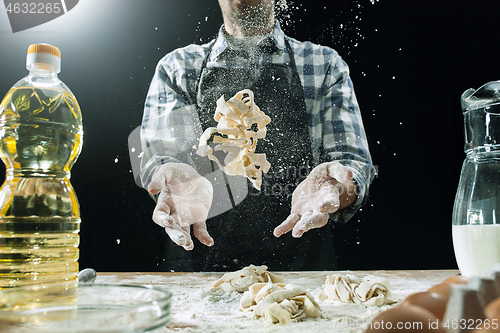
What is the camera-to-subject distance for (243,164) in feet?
4.34

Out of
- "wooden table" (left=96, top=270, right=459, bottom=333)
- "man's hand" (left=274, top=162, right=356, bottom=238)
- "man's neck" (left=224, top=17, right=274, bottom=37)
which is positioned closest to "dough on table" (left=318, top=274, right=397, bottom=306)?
"wooden table" (left=96, top=270, right=459, bottom=333)

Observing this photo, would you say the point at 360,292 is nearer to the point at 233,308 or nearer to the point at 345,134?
the point at 233,308

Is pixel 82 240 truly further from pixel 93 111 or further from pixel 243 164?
pixel 243 164

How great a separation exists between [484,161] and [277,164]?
0.71 meters

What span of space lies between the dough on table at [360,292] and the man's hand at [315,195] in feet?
1.48

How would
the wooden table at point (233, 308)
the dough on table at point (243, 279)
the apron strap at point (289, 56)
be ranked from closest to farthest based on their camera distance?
the wooden table at point (233, 308) < the dough on table at point (243, 279) < the apron strap at point (289, 56)

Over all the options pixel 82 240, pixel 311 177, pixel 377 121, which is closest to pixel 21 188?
pixel 82 240

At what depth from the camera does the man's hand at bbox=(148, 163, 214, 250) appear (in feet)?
4.28

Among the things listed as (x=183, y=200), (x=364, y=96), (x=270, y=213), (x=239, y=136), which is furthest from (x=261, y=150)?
(x=364, y=96)

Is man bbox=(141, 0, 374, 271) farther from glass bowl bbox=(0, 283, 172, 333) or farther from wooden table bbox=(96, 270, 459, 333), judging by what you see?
glass bowl bbox=(0, 283, 172, 333)

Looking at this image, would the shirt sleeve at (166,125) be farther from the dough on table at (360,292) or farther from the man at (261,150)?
the dough on table at (360,292)

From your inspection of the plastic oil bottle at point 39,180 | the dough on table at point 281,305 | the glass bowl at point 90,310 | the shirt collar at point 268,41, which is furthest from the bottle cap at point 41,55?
the shirt collar at point 268,41

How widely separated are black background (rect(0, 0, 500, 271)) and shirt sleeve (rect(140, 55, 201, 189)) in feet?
0.15

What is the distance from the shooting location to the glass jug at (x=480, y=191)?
2.24 ft
